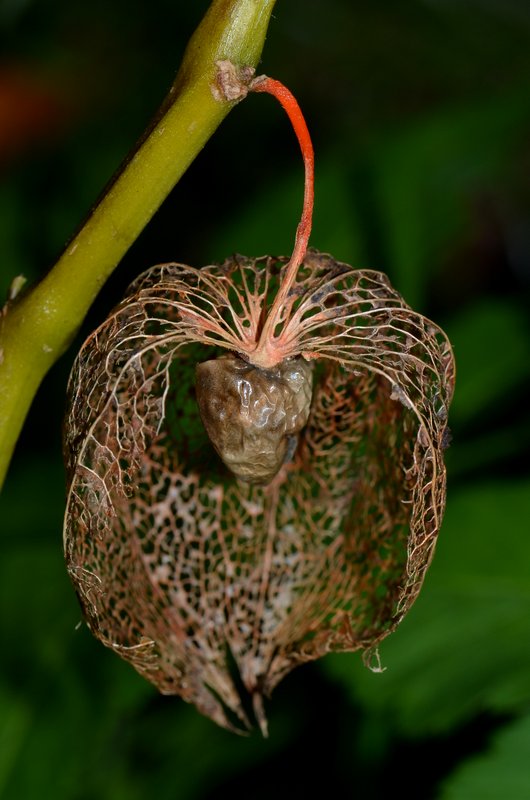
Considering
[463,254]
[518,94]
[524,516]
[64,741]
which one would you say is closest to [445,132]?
[518,94]

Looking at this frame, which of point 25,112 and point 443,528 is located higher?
point 25,112

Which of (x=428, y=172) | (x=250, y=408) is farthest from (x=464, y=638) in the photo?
(x=428, y=172)

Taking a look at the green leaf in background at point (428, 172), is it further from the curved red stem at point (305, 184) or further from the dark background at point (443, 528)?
the curved red stem at point (305, 184)

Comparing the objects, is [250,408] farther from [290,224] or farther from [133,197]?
[290,224]

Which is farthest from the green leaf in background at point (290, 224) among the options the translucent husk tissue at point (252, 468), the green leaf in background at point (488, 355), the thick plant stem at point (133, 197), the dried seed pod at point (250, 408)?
the thick plant stem at point (133, 197)

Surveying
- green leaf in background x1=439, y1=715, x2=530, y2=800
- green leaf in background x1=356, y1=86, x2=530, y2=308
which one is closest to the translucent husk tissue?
green leaf in background x1=439, y1=715, x2=530, y2=800

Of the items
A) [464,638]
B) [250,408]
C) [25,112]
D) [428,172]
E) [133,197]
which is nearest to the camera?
[133,197]

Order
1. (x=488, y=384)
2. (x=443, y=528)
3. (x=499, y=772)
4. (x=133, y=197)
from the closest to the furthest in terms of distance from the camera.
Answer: (x=133, y=197) → (x=499, y=772) → (x=443, y=528) → (x=488, y=384)
